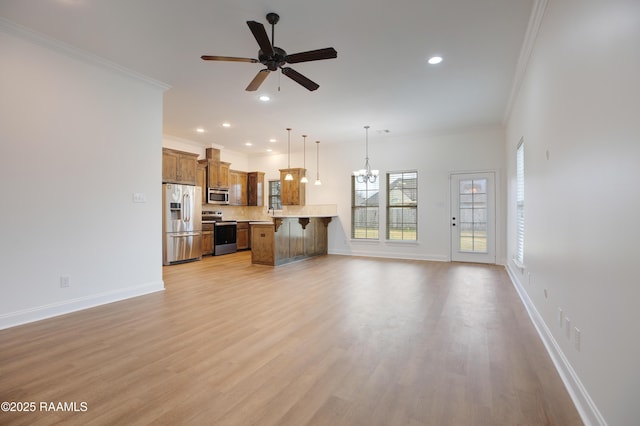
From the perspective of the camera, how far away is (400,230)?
7.64 meters

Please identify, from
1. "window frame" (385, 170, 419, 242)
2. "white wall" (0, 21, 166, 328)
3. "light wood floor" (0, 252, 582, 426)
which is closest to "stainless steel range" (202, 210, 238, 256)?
"white wall" (0, 21, 166, 328)

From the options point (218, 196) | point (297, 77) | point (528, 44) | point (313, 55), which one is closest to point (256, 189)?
point (218, 196)

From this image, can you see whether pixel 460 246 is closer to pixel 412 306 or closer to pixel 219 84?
pixel 412 306

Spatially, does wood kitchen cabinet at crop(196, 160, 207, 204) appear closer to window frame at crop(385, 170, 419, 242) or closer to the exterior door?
window frame at crop(385, 170, 419, 242)

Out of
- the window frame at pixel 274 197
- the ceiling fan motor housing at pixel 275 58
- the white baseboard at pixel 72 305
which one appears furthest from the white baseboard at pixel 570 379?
the window frame at pixel 274 197

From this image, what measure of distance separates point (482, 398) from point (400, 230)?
589 cm

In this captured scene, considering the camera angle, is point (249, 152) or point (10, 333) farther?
point (249, 152)

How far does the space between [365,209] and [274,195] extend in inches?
122

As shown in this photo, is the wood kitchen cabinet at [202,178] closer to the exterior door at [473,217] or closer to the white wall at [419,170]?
the white wall at [419,170]

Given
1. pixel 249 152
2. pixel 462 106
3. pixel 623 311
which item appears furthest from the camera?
pixel 249 152

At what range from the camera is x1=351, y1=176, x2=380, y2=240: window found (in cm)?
797

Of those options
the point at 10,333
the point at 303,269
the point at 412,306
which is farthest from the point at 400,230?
the point at 10,333

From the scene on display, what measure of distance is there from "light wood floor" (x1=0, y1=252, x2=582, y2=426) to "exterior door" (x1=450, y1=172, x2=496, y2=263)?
8.90 ft

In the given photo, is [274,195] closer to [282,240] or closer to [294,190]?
[294,190]
